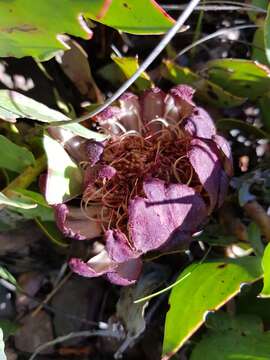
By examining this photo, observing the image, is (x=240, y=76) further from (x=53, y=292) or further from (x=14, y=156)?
(x=53, y=292)

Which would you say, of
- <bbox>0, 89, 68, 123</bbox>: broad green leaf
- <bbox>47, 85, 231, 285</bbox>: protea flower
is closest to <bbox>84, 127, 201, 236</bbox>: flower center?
<bbox>47, 85, 231, 285</bbox>: protea flower

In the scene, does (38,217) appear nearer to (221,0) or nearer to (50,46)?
(50,46)

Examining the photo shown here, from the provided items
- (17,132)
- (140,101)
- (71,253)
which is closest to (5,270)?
(71,253)

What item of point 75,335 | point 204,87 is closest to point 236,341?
point 75,335

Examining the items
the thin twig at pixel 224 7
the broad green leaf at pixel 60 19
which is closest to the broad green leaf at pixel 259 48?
the thin twig at pixel 224 7

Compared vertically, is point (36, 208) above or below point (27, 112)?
A: below

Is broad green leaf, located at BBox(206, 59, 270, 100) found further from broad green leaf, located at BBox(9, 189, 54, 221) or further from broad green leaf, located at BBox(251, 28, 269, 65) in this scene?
broad green leaf, located at BBox(9, 189, 54, 221)
